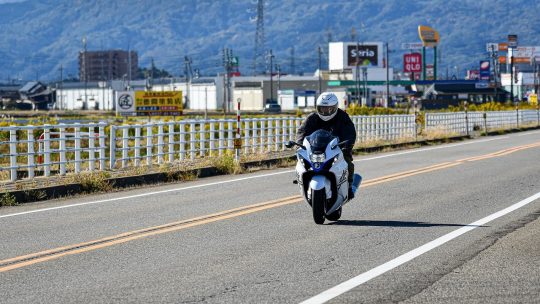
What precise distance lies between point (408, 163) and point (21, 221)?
1455 cm

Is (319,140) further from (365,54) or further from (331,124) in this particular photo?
(365,54)

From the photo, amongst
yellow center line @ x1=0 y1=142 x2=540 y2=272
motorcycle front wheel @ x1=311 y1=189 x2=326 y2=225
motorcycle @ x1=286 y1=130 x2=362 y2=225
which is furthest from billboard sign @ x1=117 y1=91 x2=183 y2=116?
motorcycle front wheel @ x1=311 y1=189 x2=326 y2=225

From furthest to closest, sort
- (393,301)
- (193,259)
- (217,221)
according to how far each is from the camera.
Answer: (217,221) < (193,259) < (393,301)

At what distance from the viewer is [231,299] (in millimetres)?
8539

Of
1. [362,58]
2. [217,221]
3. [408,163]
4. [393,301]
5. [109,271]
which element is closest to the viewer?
[393,301]

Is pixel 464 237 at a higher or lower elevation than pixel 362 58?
lower

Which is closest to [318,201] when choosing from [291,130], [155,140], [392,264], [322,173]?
[322,173]

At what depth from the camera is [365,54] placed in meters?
194

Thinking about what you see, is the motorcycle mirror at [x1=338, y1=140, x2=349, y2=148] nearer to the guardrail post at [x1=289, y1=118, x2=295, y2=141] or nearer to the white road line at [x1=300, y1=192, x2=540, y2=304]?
the white road line at [x1=300, y1=192, x2=540, y2=304]

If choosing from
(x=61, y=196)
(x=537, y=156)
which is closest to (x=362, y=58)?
(x=537, y=156)

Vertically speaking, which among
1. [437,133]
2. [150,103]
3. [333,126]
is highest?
[150,103]

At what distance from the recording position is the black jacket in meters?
14.0

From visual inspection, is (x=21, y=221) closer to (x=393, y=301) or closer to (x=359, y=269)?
(x=359, y=269)

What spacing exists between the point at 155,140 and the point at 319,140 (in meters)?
A: 41.2
